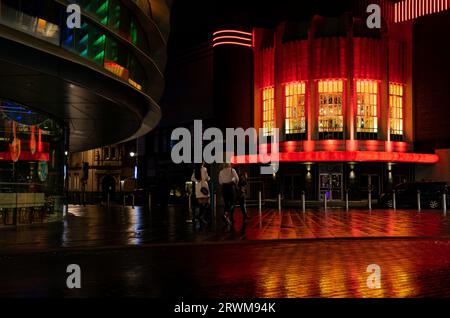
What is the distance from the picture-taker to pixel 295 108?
41.9 meters

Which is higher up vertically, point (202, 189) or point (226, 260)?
point (202, 189)

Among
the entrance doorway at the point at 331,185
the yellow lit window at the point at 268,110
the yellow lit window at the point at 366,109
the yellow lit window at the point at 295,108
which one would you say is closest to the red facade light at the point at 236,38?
the yellow lit window at the point at 268,110

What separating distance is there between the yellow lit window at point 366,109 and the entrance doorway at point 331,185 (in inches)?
132

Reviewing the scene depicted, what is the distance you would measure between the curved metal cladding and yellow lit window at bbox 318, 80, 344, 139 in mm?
18475

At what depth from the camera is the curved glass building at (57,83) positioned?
1408 centimetres

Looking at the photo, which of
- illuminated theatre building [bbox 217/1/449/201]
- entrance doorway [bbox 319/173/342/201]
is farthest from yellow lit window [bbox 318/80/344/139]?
entrance doorway [bbox 319/173/342/201]

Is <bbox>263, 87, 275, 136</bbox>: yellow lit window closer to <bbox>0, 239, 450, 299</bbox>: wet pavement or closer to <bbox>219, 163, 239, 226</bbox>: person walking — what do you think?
<bbox>219, 163, 239, 226</bbox>: person walking

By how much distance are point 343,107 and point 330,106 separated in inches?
36.5

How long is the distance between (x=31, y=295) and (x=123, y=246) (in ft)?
18.6

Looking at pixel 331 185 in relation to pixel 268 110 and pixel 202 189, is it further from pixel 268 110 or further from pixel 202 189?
pixel 202 189

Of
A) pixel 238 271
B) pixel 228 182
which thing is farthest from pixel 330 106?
pixel 238 271

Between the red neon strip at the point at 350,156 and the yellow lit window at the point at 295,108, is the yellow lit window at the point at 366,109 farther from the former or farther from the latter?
the yellow lit window at the point at 295,108
